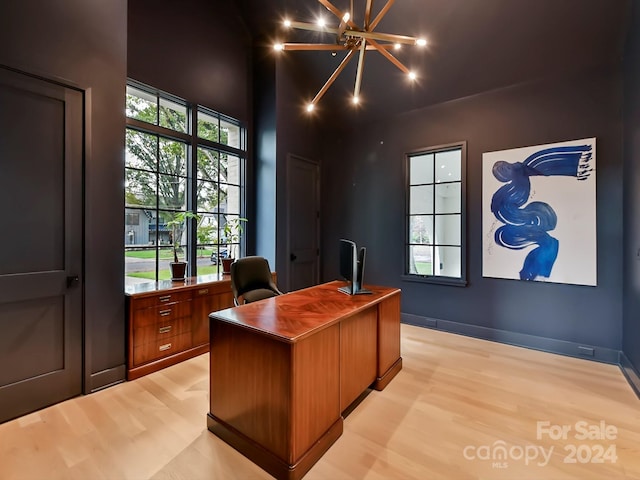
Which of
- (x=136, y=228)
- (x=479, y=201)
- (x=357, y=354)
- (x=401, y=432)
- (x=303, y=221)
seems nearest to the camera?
(x=401, y=432)

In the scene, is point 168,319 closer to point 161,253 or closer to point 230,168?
point 161,253

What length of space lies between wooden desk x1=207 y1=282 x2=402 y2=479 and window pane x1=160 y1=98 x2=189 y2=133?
259 centimetres

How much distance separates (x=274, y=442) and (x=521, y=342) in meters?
3.18

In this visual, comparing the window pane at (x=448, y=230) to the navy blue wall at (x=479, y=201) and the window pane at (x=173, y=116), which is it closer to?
the navy blue wall at (x=479, y=201)

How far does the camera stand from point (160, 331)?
290 cm

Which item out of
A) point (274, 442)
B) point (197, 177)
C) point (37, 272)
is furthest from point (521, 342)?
point (37, 272)

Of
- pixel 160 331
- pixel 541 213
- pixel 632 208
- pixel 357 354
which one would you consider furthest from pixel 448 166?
pixel 160 331

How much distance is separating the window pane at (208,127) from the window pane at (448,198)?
10.1ft

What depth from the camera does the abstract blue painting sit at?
3.16 m

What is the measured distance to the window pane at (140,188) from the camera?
324 cm

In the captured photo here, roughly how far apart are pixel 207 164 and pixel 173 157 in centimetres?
45

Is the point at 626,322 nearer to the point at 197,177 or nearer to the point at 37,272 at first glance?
the point at 197,177

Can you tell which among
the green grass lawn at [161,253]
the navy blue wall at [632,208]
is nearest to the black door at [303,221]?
the green grass lawn at [161,253]

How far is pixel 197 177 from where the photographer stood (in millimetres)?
3836
